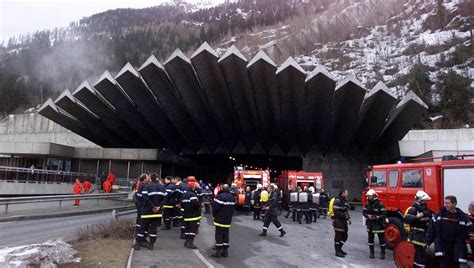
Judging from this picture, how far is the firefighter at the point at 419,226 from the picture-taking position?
7941 millimetres

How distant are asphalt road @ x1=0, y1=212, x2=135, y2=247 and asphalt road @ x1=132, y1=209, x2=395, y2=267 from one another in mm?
3233

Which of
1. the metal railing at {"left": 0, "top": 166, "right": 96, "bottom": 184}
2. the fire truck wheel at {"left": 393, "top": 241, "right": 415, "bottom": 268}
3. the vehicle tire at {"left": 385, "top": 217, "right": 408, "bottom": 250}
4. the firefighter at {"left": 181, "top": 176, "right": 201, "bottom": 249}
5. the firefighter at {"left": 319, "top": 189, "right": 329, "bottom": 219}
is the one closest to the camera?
the fire truck wheel at {"left": 393, "top": 241, "right": 415, "bottom": 268}

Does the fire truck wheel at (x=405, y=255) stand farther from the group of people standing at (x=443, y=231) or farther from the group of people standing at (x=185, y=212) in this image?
the group of people standing at (x=185, y=212)

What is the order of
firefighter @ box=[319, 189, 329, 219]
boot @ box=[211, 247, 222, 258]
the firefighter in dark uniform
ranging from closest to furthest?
boot @ box=[211, 247, 222, 258], firefighter @ box=[319, 189, 329, 219], the firefighter in dark uniform

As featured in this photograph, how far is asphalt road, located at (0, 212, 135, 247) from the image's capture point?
35.5 feet

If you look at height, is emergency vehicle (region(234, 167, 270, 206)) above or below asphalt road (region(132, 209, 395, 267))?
above

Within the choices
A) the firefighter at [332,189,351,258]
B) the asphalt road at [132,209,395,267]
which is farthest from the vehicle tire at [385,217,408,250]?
the firefighter at [332,189,351,258]

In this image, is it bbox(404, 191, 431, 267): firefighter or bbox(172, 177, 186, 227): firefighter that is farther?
bbox(172, 177, 186, 227): firefighter

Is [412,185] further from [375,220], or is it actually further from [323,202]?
[323,202]

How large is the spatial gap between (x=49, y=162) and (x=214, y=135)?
54.1 ft

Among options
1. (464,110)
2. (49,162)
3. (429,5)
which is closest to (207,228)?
(49,162)

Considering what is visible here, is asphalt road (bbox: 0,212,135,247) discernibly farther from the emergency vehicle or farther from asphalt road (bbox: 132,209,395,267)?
the emergency vehicle

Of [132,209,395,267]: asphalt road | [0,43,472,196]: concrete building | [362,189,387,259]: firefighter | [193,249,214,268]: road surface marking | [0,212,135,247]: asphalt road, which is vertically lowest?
[0,212,135,247]: asphalt road

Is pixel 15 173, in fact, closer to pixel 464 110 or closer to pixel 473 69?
pixel 464 110
